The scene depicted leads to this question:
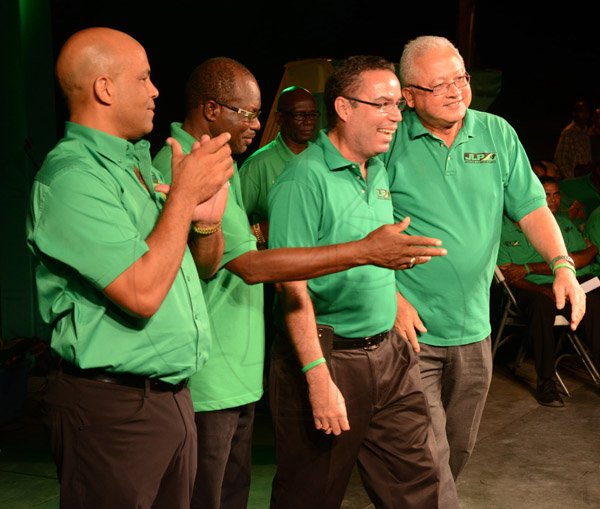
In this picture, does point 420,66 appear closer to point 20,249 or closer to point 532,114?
point 20,249

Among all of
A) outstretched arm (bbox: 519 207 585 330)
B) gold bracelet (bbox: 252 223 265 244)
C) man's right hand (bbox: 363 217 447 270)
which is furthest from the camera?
gold bracelet (bbox: 252 223 265 244)

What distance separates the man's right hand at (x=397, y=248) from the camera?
7.82ft

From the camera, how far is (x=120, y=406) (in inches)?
85.1

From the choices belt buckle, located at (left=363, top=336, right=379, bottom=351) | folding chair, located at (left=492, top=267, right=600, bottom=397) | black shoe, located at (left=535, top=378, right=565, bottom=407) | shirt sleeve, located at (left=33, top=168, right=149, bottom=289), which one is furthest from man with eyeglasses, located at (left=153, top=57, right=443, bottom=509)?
folding chair, located at (left=492, top=267, right=600, bottom=397)

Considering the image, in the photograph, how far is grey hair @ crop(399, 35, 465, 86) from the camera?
3195mm

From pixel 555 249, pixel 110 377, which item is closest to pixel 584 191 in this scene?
pixel 555 249

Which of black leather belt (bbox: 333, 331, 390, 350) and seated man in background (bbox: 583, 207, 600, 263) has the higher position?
black leather belt (bbox: 333, 331, 390, 350)

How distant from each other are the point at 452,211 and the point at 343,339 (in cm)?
67

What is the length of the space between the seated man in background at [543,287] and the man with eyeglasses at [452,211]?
277 cm

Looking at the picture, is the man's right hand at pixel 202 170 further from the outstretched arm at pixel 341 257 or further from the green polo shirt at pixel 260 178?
the green polo shirt at pixel 260 178

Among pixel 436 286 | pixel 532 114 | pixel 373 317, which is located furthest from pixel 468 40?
pixel 532 114

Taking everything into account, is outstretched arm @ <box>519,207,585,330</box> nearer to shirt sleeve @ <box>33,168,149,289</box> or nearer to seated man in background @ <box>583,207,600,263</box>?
shirt sleeve @ <box>33,168,149,289</box>

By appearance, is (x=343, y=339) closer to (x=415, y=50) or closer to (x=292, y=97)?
(x=415, y=50)

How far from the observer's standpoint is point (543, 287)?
6168 mm
